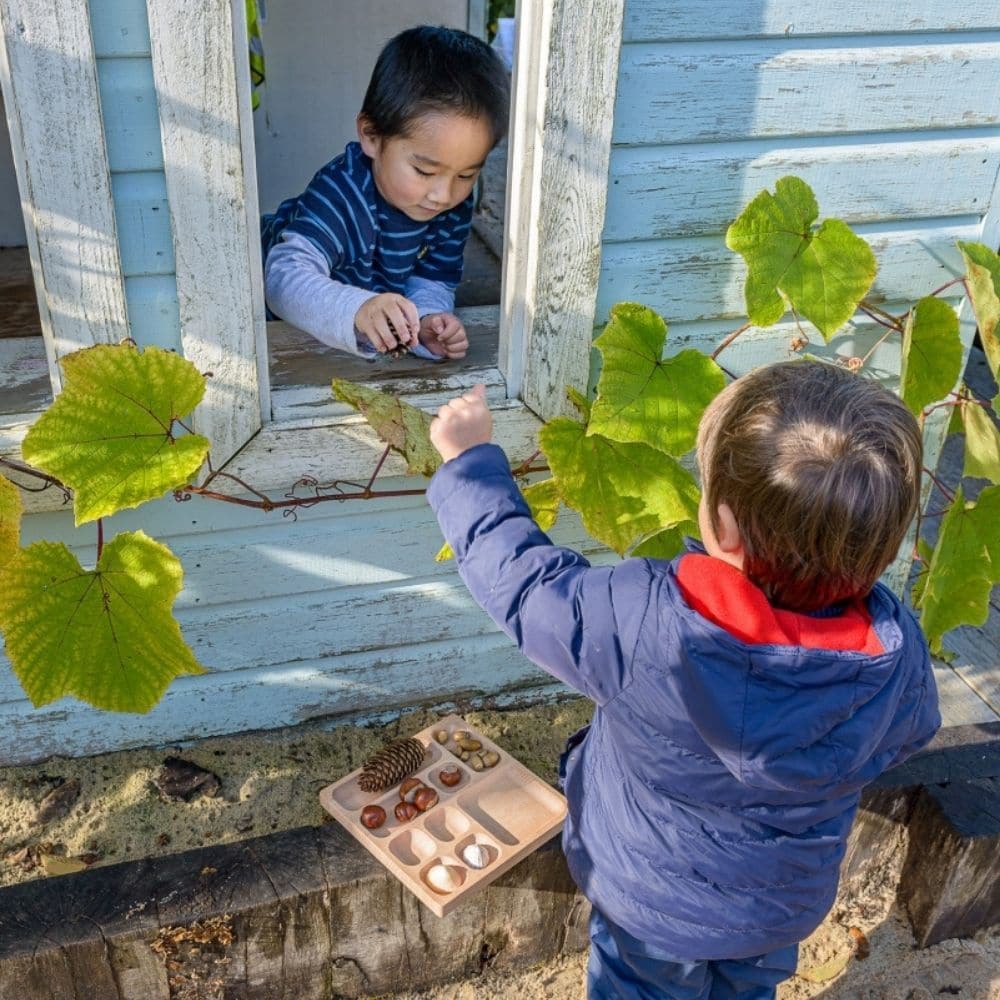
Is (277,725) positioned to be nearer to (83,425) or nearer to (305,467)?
(305,467)

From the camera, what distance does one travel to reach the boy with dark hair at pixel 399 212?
2.15m


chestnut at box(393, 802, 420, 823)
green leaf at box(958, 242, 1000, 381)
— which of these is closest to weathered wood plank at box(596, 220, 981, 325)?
green leaf at box(958, 242, 1000, 381)

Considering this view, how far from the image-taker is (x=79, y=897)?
4.98 ft

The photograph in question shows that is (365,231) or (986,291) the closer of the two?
(986,291)

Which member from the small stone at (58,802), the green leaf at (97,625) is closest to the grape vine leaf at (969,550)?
the green leaf at (97,625)

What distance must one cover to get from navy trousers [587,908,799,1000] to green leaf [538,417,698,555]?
615 mm

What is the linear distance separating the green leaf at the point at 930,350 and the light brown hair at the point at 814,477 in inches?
33.8

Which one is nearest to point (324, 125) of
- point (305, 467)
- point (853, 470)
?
point (305, 467)

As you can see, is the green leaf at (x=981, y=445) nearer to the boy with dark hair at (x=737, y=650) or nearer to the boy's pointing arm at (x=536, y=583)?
the boy with dark hair at (x=737, y=650)

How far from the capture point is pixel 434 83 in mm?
2277

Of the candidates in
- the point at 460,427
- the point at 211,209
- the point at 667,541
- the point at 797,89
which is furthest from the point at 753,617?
the point at 797,89

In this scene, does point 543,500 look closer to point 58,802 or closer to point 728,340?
point 728,340

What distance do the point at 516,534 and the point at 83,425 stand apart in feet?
2.11

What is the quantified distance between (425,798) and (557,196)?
1040mm
